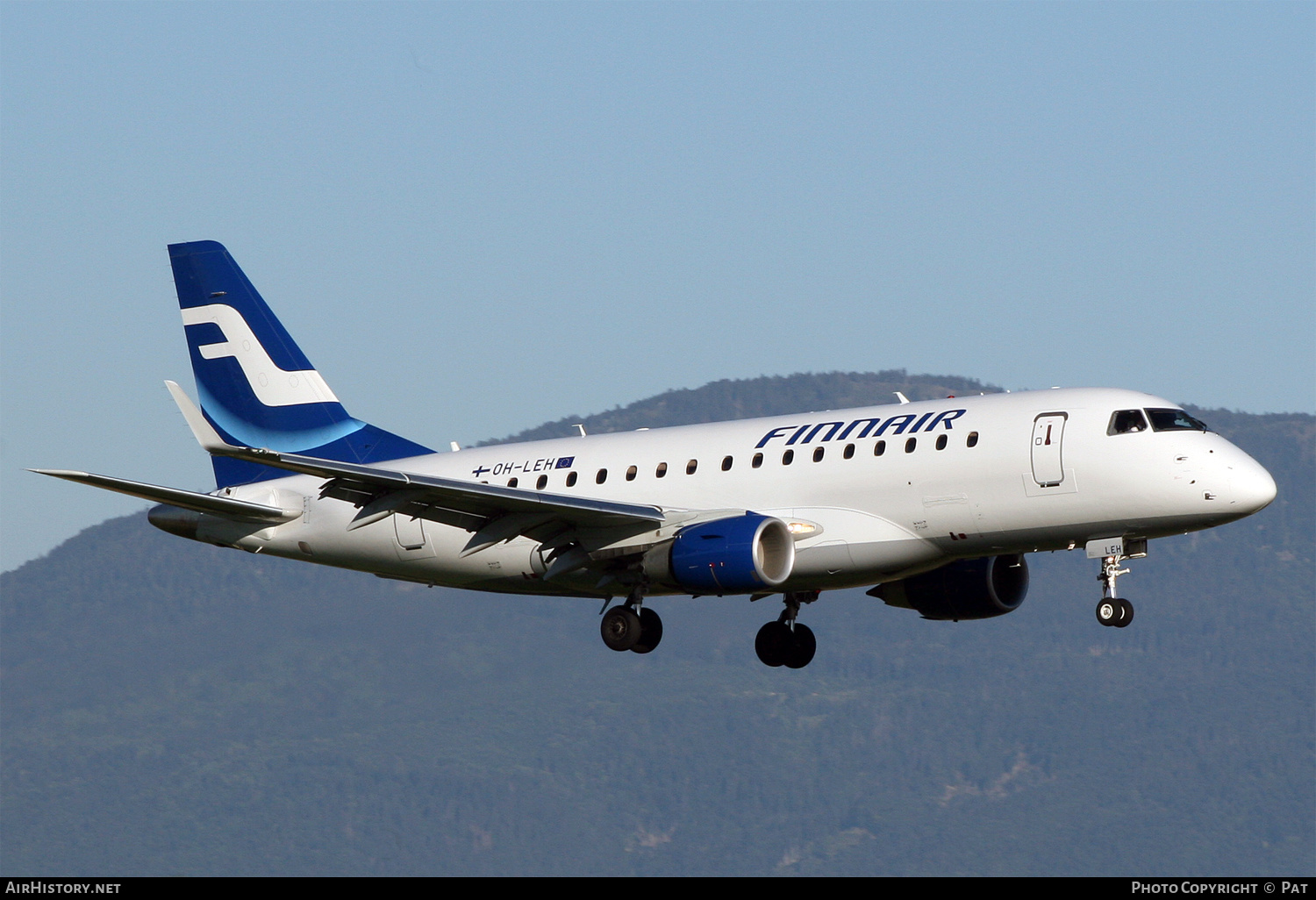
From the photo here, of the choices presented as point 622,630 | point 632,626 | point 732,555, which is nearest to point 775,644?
point 632,626

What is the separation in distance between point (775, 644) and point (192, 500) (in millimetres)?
13269

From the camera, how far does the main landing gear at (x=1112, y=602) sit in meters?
36.1

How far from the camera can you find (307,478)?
44.4 metres

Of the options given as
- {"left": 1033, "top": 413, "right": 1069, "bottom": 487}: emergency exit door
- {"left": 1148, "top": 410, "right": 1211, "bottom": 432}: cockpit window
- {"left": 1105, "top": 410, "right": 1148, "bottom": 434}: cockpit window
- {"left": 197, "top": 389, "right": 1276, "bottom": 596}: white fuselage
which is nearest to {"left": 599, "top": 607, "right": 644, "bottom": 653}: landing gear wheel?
{"left": 197, "top": 389, "right": 1276, "bottom": 596}: white fuselage

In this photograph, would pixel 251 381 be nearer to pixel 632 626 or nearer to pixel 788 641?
pixel 632 626

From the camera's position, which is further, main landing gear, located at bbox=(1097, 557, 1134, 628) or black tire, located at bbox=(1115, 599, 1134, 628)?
main landing gear, located at bbox=(1097, 557, 1134, 628)

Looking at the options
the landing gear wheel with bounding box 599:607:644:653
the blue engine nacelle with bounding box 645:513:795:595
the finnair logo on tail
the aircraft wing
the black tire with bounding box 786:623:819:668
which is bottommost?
the black tire with bounding box 786:623:819:668

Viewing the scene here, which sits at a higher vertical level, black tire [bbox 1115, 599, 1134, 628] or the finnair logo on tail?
the finnair logo on tail

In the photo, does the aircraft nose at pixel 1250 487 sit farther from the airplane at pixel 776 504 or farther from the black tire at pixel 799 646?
the black tire at pixel 799 646

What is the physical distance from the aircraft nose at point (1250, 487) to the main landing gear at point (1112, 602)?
2518mm

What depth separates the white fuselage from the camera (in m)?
36.1

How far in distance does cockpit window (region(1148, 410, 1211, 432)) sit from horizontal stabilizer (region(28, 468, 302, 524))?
19109mm

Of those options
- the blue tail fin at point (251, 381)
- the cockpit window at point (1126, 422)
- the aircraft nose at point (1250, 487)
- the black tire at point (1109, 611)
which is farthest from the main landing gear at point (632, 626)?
the aircraft nose at point (1250, 487)

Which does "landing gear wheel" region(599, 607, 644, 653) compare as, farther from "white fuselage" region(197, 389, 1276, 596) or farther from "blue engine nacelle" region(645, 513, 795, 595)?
"blue engine nacelle" region(645, 513, 795, 595)
